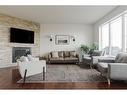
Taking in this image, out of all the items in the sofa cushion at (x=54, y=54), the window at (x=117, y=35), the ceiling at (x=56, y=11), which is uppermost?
the ceiling at (x=56, y=11)

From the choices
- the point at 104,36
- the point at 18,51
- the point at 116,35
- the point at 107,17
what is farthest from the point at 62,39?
the point at 116,35

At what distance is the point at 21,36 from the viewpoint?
9320 mm

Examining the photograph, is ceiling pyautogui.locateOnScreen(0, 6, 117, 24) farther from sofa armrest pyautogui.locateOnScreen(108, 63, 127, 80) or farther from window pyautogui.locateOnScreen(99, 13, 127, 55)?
sofa armrest pyautogui.locateOnScreen(108, 63, 127, 80)

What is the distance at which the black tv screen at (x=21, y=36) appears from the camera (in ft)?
28.8

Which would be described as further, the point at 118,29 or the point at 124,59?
the point at 118,29

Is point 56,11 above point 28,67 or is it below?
above

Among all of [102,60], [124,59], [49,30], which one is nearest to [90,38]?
[49,30]

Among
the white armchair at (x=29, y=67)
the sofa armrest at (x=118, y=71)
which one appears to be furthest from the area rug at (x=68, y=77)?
the sofa armrest at (x=118, y=71)

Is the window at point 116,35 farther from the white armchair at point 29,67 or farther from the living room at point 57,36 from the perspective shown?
the white armchair at point 29,67

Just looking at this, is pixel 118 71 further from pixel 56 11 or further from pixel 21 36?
pixel 21 36

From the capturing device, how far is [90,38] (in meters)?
11.2
